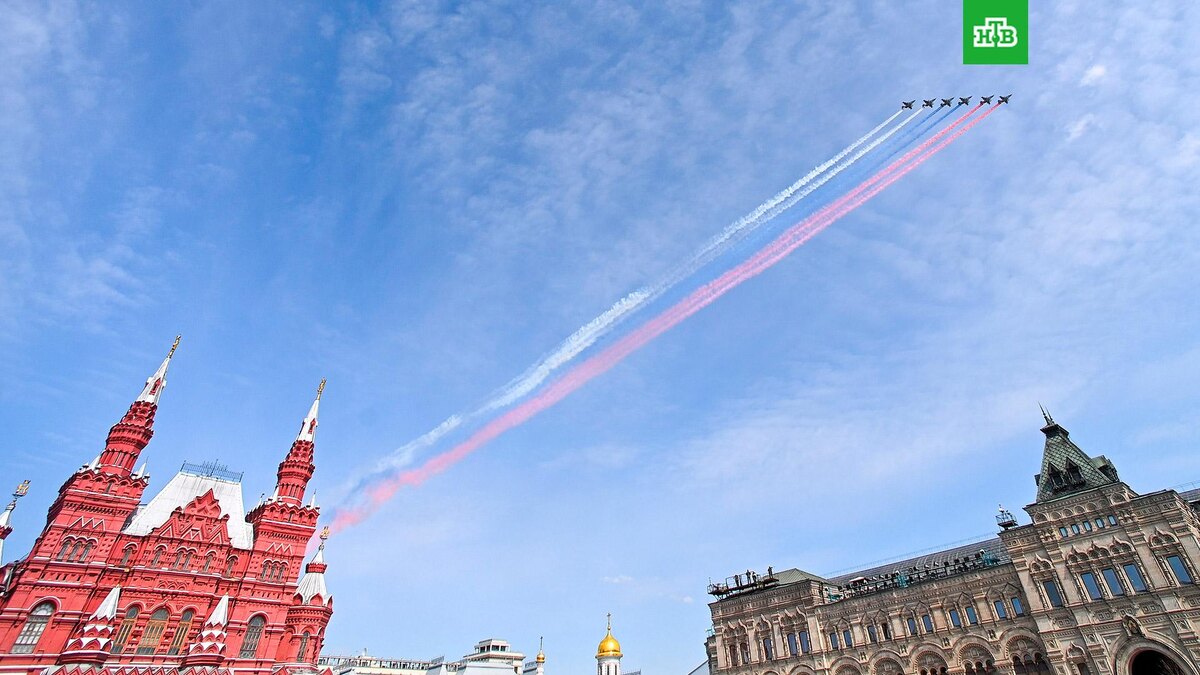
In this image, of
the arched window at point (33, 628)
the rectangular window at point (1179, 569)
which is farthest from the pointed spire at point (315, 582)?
the rectangular window at point (1179, 569)

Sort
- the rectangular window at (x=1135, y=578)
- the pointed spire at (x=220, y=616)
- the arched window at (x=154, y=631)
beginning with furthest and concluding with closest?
1. the pointed spire at (x=220, y=616)
2. the arched window at (x=154, y=631)
3. the rectangular window at (x=1135, y=578)

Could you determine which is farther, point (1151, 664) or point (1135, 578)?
point (1135, 578)

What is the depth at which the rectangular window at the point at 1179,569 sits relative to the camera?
46.3 m

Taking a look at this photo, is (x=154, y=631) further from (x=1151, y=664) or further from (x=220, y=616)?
(x=1151, y=664)

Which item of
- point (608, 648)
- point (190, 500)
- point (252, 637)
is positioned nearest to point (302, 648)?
point (252, 637)

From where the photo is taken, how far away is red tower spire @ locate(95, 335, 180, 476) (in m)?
62.3

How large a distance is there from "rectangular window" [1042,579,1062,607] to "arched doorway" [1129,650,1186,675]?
548cm

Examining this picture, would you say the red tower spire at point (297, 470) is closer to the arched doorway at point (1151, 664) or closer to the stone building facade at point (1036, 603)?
the stone building facade at point (1036, 603)

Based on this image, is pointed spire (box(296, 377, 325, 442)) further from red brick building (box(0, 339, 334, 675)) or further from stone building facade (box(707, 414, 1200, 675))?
stone building facade (box(707, 414, 1200, 675))

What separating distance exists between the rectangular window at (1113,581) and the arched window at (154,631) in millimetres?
79386

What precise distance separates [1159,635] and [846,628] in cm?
2388

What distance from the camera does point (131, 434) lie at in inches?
2534

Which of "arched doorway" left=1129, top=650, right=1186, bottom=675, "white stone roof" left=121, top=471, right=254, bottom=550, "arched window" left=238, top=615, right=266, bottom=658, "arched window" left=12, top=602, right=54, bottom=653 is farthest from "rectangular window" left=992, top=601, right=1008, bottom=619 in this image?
"arched window" left=12, top=602, right=54, bottom=653

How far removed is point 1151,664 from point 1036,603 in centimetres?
756
